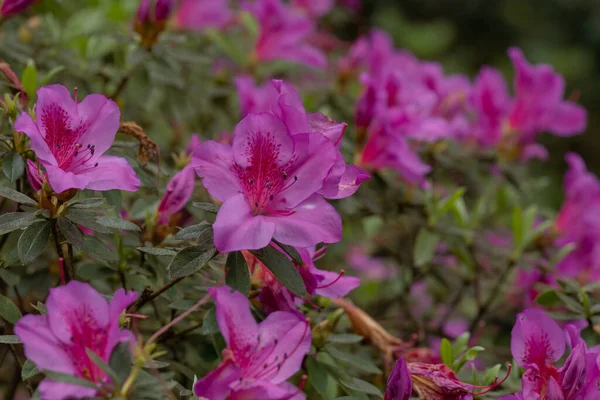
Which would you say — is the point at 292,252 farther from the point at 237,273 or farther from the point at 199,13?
the point at 199,13

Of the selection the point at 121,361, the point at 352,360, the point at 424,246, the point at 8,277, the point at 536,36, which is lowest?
the point at 536,36

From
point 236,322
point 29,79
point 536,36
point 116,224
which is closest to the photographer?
point 236,322

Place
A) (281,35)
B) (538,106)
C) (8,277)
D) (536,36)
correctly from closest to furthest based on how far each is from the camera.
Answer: (8,277), (538,106), (281,35), (536,36)

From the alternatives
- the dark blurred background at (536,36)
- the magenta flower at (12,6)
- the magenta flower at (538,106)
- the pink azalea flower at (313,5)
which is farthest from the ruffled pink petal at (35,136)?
the dark blurred background at (536,36)

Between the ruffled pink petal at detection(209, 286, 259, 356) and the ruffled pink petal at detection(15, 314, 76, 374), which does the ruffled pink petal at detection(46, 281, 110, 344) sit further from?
the ruffled pink petal at detection(209, 286, 259, 356)

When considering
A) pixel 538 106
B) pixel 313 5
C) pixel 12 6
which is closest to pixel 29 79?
pixel 12 6

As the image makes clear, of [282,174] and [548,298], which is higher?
[282,174]

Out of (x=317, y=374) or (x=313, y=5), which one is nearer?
(x=317, y=374)

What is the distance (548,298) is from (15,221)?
2.87 ft

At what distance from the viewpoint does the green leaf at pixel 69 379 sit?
749 mm

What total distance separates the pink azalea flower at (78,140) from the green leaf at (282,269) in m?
0.19

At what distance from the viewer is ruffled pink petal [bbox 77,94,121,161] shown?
996 mm

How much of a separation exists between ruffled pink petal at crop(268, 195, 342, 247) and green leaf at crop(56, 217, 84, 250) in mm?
253

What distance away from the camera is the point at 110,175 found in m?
0.95
